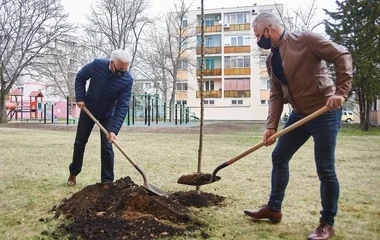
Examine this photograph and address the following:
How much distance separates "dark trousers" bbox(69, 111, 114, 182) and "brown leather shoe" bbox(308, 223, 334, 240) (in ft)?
8.32

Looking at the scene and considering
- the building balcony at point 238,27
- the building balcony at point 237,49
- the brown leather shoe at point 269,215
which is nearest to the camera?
the brown leather shoe at point 269,215

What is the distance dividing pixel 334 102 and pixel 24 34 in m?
25.8

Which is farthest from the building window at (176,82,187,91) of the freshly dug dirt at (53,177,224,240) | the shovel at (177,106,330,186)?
the shovel at (177,106,330,186)

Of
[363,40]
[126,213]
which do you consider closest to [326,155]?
[126,213]

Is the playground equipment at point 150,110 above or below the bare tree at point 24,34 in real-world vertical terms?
below

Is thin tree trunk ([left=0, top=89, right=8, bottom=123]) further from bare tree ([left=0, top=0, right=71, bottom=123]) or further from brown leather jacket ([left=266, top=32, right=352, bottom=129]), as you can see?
brown leather jacket ([left=266, top=32, right=352, bottom=129])

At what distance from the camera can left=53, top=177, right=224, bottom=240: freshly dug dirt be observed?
9.68ft

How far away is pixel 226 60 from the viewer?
45.4 meters

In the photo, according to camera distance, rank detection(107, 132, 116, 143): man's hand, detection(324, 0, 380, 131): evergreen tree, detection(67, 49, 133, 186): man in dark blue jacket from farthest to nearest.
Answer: detection(324, 0, 380, 131): evergreen tree → detection(67, 49, 133, 186): man in dark blue jacket → detection(107, 132, 116, 143): man's hand

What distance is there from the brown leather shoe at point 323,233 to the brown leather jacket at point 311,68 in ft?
2.89

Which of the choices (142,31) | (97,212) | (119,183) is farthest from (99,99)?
(142,31)

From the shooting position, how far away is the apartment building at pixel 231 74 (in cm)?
4400

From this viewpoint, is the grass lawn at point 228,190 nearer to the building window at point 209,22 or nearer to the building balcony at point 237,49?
the building balcony at point 237,49

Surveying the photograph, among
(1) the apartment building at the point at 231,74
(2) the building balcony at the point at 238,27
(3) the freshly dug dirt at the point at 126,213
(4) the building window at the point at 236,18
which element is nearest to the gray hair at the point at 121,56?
(3) the freshly dug dirt at the point at 126,213
